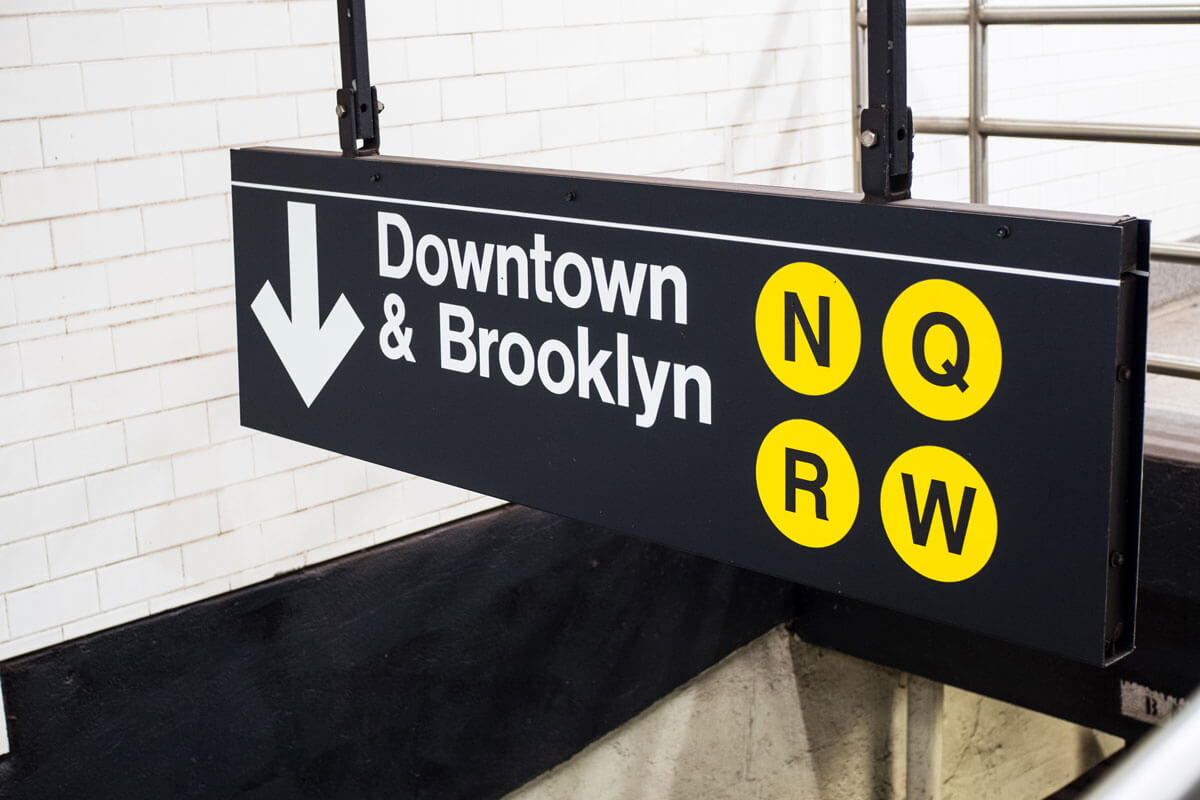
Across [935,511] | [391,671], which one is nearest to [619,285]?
[935,511]

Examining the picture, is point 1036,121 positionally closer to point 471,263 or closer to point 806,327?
point 471,263

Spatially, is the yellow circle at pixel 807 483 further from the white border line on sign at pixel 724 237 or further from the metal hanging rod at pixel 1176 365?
the metal hanging rod at pixel 1176 365

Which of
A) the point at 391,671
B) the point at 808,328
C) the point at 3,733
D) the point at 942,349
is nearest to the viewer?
the point at 942,349

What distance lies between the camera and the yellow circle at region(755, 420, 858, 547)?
1785 millimetres

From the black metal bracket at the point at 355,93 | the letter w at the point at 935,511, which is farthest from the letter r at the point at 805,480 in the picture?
the black metal bracket at the point at 355,93

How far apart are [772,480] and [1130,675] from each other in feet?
11.7

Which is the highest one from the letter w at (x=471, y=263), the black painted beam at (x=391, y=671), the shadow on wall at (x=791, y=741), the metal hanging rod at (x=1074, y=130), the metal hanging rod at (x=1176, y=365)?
the metal hanging rod at (x=1074, y=130)

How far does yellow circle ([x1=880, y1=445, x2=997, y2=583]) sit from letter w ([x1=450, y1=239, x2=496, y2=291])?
2.48ft

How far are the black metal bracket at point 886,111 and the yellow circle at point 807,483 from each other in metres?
0.32

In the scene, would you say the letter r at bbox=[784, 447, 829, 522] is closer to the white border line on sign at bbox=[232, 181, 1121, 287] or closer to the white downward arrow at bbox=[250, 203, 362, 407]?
the white border line on sign at bbox=[232, 181, 1121, 287]

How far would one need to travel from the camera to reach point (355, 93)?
2.42 m

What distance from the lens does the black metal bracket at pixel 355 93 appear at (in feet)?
7.91

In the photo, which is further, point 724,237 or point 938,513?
point 724,237

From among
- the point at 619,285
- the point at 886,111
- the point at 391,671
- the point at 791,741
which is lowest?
the point at 791,741
